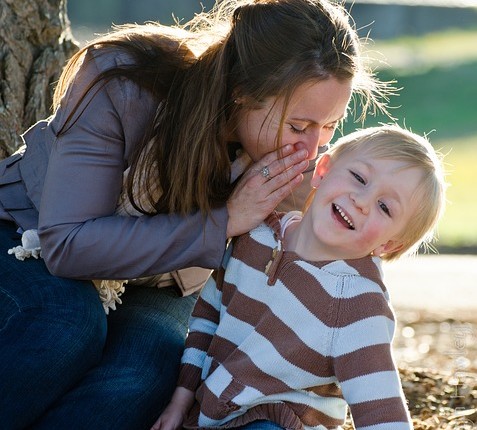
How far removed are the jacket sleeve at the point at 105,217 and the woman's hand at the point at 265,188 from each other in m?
0.04

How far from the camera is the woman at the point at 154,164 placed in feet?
8.57

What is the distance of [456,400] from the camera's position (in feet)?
11.8

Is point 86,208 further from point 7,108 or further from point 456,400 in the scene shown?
point 456,400

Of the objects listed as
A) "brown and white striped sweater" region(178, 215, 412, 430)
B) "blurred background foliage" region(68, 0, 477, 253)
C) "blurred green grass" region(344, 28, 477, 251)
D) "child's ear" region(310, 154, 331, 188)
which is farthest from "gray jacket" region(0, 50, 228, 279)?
"blurred background foliage" region(68, 0, 477, 253)

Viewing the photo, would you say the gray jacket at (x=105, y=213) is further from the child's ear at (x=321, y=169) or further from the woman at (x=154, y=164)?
the child's ear at (x=321, y=169)

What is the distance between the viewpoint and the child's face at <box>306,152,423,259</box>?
247cm

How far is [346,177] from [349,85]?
0.98 feet

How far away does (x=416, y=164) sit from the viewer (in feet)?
8.14

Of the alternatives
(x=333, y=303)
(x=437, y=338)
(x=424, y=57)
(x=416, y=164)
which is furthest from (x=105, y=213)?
(x=424, y=57)

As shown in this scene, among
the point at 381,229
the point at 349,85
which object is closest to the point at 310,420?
the point at 381,229

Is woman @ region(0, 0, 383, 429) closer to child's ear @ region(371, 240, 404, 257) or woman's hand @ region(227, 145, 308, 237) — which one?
woman's hand @ region(227, 145, 308, 237)

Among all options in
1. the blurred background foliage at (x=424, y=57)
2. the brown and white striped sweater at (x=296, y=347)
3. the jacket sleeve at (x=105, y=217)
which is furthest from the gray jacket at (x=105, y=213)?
the blurred background foliage at (x=424, y=57)

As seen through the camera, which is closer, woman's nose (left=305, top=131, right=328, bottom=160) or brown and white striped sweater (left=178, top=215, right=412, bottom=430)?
brown and white striped sweater (left=178, top=215, right=412, bottom=430)

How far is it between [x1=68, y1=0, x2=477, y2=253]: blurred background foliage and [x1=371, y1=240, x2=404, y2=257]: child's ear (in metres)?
7.12
